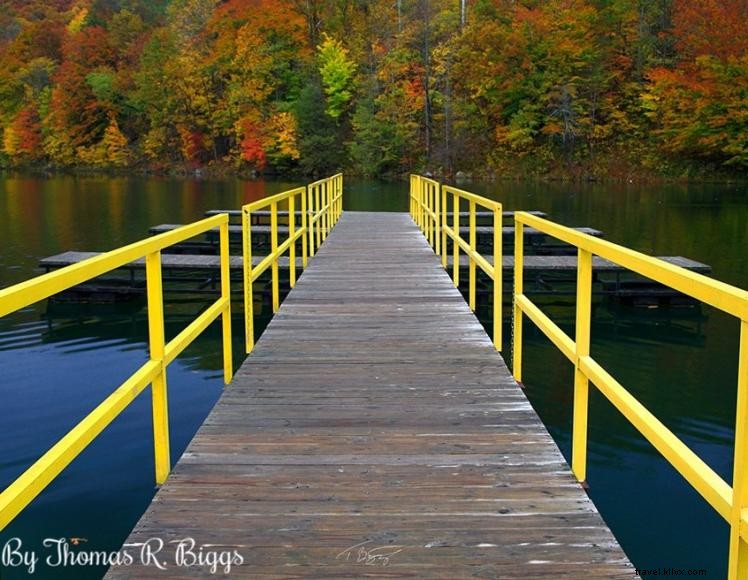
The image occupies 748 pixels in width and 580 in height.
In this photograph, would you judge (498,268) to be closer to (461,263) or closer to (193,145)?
(461,263)

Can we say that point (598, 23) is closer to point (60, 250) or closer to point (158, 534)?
point (60, 250)

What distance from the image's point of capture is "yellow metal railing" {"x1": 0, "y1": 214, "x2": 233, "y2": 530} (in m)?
2.01

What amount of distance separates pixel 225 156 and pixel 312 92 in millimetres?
10210

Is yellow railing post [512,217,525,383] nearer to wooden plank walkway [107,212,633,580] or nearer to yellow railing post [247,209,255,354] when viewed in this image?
wooden plank walkway [107,212,633,580]

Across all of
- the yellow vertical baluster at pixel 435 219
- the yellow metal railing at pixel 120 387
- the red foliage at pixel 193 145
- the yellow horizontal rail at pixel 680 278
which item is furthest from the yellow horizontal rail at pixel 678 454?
the red foliage at pixel 193 145

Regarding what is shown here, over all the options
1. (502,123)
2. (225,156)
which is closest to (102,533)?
(502,123)

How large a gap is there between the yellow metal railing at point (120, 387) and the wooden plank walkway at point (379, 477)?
349mm

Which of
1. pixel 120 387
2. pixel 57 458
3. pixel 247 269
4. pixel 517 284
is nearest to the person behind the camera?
pixel 57 458

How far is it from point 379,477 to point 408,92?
48.8 meters

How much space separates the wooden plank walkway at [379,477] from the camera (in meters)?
2.46

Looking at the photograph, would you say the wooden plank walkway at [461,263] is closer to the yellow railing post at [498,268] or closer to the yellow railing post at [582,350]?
the yellow railing post at [498,268]

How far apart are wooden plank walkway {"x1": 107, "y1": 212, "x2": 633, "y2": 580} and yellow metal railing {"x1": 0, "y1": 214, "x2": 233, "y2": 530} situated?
349 mm

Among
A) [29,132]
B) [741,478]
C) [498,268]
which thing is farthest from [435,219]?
[29,132]

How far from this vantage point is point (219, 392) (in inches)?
303
